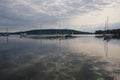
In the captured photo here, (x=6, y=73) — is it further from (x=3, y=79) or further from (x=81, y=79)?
(x=81, y=79)

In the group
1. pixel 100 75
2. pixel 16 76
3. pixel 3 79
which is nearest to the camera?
pixel 3 79

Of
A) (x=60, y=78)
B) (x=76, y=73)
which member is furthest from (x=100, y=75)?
(x=60, y=78)

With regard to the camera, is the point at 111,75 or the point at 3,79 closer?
the point at 3,79

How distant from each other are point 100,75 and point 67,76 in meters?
2.70

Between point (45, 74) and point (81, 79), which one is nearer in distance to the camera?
point (81, 79)

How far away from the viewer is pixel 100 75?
53.6ft

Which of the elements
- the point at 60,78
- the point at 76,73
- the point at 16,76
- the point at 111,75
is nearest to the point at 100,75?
the point at 111,75

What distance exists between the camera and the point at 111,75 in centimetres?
1630

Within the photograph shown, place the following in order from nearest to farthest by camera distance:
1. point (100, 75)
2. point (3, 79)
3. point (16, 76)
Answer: point (3, 79)
point (16, 76)
point (100, 75)

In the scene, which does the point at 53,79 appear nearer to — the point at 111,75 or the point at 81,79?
the point at 81,79

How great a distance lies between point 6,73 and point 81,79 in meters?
5.93

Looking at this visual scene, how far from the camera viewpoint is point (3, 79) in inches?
559

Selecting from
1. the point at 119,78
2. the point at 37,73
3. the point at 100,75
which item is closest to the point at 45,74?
the point at 37,73

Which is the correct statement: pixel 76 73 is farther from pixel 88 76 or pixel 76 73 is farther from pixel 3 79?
pixel 3 79
